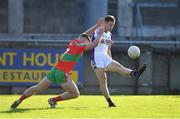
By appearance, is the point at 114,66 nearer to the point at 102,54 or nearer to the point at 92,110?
the point at 102,54

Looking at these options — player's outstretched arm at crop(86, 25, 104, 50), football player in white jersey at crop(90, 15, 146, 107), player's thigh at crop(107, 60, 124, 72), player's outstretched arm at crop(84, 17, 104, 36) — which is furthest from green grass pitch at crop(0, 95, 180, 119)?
player's outstretched arm at crop(84, 17, 104, 36)

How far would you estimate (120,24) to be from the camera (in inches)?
1395

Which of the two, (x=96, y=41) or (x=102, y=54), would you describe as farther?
(x=102, y=54)

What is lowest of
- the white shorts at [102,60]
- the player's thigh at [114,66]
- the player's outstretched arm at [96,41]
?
the player's thigh at [114,66]

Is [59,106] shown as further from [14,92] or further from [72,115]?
[14,92]

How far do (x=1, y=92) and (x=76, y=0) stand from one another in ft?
42.7

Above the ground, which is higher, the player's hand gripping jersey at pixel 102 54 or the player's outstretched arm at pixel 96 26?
the player's outstretched arm at pixel 96 26

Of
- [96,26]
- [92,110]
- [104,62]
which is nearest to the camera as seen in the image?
[92,110]

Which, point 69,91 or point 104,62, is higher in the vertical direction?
point 104,62

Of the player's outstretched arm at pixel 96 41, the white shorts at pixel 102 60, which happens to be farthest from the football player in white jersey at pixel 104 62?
the player's outstretched arm at pixel 96 41

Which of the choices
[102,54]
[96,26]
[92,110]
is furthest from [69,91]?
[96,26]

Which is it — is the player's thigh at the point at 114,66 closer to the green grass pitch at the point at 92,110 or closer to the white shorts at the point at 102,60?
the white shorts at the point at 102,60

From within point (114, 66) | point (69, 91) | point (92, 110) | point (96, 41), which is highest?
point (96, 41)

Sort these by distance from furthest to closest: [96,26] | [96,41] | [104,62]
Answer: [104,62] → [96,26] → [96,41]
